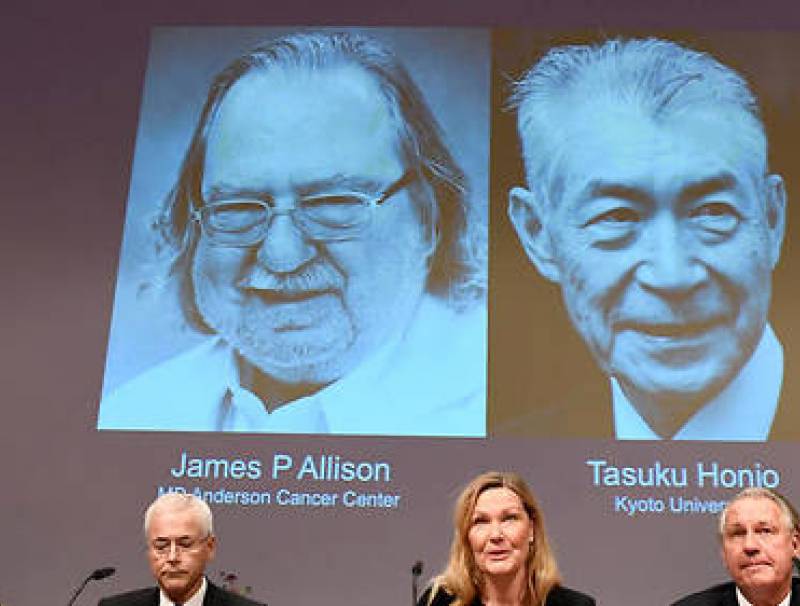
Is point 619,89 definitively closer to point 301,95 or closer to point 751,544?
point 301,95

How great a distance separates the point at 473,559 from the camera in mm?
3215

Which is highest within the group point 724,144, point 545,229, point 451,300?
point 724,144

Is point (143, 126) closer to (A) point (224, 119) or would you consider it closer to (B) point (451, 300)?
(A) point (224, 119)

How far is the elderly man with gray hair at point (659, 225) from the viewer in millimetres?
4840

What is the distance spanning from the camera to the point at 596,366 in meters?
4.90

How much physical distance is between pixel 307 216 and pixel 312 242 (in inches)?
5.1

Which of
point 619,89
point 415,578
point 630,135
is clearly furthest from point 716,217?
point 415,578

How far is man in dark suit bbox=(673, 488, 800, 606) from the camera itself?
3.04m

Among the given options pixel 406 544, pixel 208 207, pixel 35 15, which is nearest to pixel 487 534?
pixel 406 544

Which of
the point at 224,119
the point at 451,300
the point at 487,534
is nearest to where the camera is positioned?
the point at 487,534

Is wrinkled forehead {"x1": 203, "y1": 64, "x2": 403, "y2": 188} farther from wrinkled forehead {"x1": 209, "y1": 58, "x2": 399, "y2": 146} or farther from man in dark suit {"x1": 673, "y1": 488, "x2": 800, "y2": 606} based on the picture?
man in dark suit {"x1": 673, "y1": 488, "x2": 800, "y2": 606}

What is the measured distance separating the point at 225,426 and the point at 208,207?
105 centimetres

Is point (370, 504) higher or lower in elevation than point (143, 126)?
lower

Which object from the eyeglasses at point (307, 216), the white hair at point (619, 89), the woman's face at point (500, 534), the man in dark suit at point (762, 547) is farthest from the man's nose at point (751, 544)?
the eyeglasses at point (307, 216)
